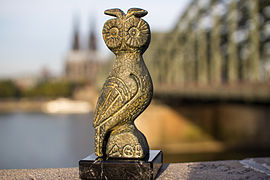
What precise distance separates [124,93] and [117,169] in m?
0.82

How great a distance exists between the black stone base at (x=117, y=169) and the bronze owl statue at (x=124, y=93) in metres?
0.16

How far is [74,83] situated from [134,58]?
99834mm

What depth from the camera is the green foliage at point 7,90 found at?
85438 mm

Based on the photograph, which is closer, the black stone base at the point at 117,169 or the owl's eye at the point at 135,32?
the black stone base at the point at 117,169

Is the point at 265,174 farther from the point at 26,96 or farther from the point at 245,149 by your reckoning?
the point at 26,96

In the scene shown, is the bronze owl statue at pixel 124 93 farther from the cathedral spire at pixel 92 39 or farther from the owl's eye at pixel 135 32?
the cathedral spire at pixel 92 39

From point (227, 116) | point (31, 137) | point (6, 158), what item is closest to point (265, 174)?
point (6, 158)

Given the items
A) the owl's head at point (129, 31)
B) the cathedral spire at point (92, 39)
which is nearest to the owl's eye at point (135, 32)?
the owl's head at point (129, 31)

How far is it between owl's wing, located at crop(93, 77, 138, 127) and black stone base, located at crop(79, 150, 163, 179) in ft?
1.51

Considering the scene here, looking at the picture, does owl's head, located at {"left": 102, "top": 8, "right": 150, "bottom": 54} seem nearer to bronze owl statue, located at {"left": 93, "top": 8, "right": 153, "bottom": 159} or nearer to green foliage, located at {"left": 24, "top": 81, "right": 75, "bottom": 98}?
bronze owl statue, located at {"left": 93, "top": 8, "right": 153, "bottom": 159}

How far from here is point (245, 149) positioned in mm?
22531

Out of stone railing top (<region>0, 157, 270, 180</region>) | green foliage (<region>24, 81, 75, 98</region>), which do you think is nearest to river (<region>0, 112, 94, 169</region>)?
stone railing top (<region>0, 157, 270, 180</region>)

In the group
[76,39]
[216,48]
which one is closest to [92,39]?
[76,39]

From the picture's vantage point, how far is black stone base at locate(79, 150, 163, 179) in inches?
155
